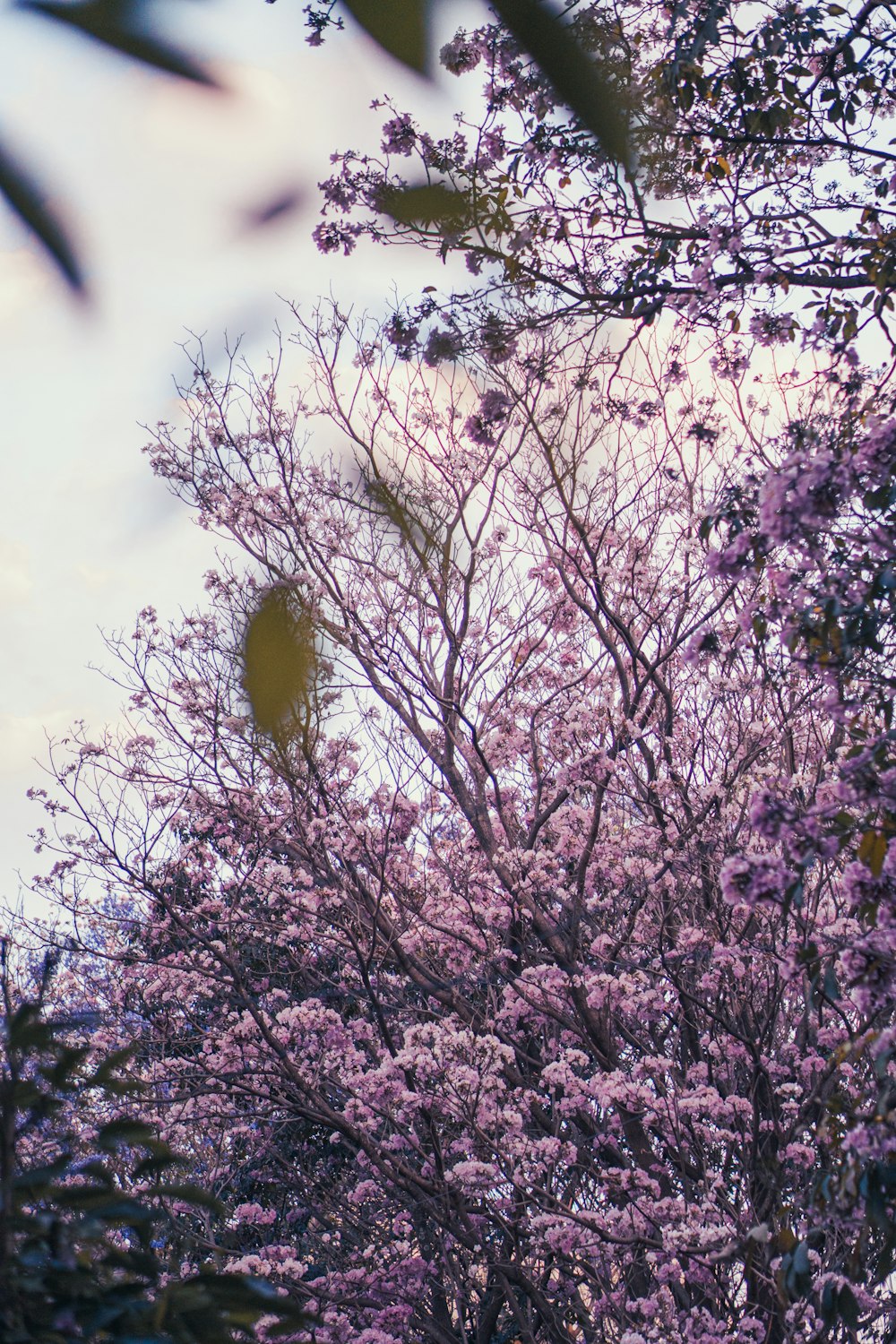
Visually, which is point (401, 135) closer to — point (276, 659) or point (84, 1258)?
point (276, 659)

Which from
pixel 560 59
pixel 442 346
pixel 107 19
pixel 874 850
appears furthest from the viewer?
pixel 442 346

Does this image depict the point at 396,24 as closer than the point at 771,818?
Yes

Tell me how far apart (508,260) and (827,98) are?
1.36 metres

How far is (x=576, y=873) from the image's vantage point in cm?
664

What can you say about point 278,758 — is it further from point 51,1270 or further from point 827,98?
point 51,1270

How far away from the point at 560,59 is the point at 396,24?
104 cm

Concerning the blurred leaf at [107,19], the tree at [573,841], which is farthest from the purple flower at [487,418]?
the blurred leaf at [107,19]

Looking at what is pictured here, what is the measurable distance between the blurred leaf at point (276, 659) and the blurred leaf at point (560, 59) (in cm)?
392

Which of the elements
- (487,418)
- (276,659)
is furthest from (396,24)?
(276,659)

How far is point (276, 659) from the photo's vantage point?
7.07 metres

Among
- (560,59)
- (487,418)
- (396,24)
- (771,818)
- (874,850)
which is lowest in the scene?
(874,850)

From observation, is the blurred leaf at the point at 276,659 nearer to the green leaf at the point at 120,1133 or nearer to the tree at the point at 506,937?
the tree at the point at 506,937

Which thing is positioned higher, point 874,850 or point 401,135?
point 401,135

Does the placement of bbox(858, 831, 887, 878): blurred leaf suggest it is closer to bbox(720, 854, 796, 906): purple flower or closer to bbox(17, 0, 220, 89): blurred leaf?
bbox(720, 854, 796, 906): purple flower
